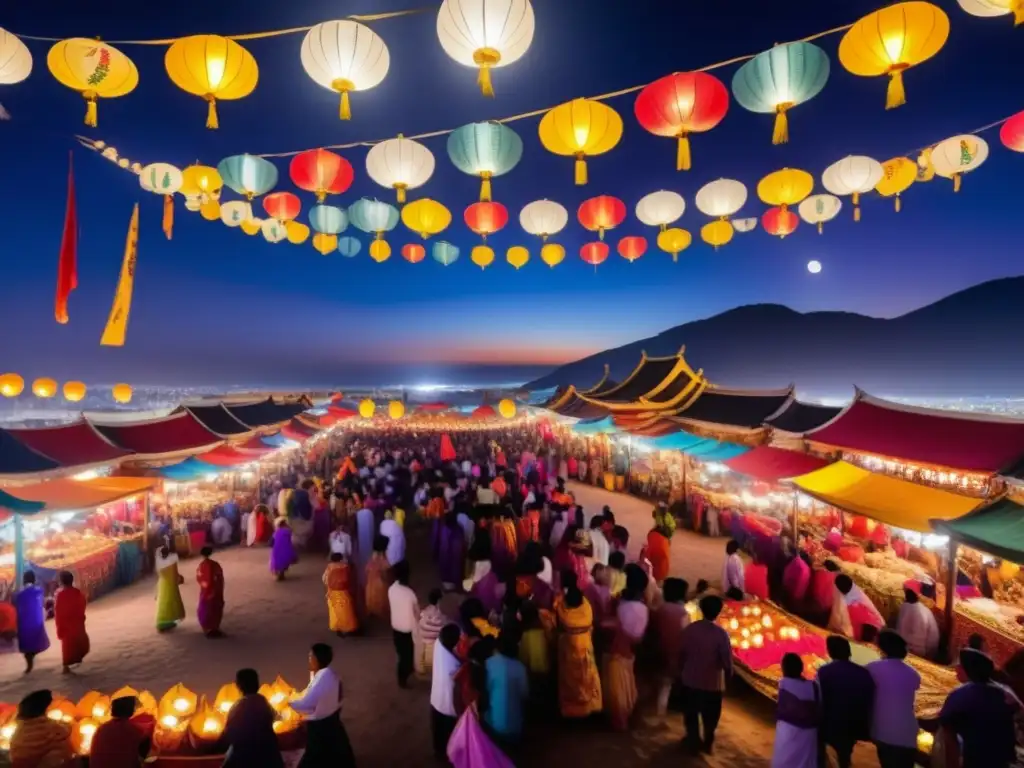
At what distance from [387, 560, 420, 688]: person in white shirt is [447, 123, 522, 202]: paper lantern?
483 centimetres

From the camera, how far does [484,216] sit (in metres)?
9.33

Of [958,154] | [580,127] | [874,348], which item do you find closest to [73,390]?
[580,127]

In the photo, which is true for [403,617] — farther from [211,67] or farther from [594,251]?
[594,251]

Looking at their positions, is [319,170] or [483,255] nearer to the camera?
[319,170]

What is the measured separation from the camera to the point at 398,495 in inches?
511

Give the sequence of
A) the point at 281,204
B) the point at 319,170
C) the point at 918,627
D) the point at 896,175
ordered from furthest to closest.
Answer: the point at 281,204 < the point at 896,175 < the point at 319,170 < the point at 918,627

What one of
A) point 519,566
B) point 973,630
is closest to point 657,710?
point 519,566

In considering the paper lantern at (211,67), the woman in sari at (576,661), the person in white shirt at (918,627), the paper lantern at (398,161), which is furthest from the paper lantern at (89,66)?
the person in white shirt at (918,627)

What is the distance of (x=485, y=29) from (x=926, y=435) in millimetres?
7795

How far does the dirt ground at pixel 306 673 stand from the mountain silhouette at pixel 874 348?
82.6 meters

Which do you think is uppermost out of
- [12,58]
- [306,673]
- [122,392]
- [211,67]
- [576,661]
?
[12,58]

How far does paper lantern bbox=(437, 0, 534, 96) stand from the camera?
4832 millimetres

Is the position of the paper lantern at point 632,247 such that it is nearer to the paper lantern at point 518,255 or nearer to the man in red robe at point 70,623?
the paper lantern at point 518,255

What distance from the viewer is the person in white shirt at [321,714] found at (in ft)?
12.9
